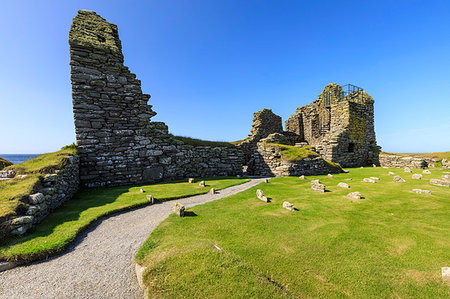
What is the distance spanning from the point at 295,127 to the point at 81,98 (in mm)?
26219

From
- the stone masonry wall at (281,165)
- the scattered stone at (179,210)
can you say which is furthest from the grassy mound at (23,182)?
the stone masonry wall at (281,165)

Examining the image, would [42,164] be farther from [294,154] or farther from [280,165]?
[294,154]

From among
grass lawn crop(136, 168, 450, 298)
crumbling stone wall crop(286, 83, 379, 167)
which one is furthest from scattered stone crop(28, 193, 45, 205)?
crumbling stone wall crop(286, 83, 379, 167)

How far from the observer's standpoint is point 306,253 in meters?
3.69

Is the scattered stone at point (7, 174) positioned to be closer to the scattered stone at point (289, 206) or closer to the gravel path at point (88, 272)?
the gravel path at point (88, 272)

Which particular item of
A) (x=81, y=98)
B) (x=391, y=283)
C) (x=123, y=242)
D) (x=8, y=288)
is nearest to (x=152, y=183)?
(x=81, y=98)

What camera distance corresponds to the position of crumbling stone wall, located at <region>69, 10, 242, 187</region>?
406 inches

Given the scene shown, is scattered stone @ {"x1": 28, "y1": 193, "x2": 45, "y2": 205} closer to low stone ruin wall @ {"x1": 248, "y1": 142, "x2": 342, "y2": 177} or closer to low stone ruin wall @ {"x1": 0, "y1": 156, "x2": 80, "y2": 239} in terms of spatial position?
low stone ruin wall @ {"x1": 0, "y1": 156, "x2": 80, "y2": 239}

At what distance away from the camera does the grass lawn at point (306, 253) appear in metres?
2.86

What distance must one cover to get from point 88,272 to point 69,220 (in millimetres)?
2900

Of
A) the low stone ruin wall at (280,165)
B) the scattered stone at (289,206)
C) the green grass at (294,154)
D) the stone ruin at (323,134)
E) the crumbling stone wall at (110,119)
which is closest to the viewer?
the scattered stone at (289,206)

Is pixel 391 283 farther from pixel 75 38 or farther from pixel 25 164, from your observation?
pixel 75 38

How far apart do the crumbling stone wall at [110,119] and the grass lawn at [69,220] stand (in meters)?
1.94

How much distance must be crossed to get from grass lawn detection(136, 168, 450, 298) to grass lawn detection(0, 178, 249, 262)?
215cm
